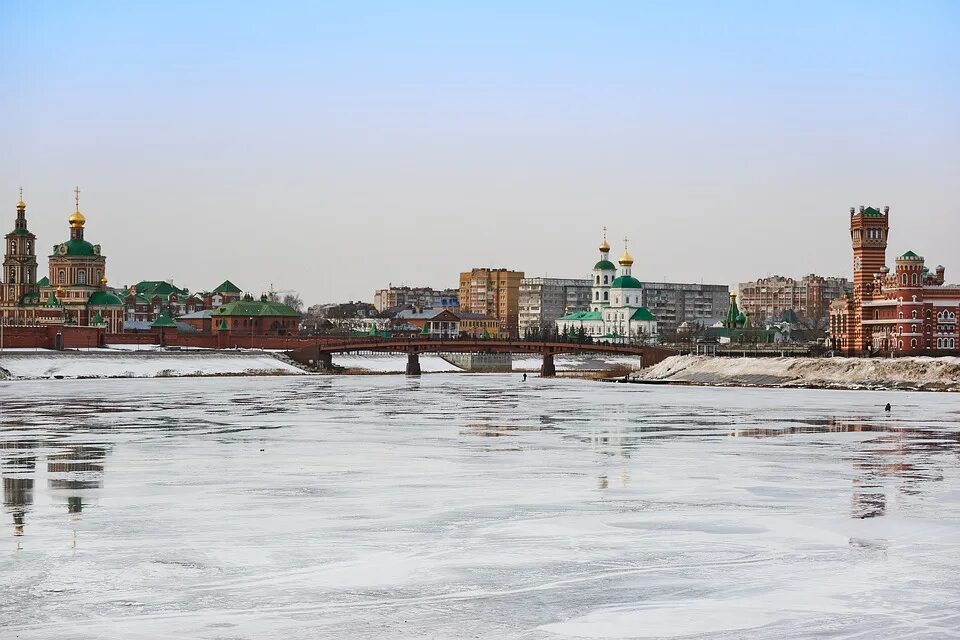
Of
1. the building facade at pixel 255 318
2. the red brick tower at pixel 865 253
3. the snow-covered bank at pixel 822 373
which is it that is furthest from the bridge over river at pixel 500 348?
the building facade at pixel 255 318

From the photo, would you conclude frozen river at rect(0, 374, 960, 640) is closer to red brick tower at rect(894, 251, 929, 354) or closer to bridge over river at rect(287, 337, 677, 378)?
red brick tower at rect(894, 251, 929, 354)

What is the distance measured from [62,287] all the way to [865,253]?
96.7 meters

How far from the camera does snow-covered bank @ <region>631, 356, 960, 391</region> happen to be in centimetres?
7806

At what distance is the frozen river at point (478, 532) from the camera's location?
15.7 m

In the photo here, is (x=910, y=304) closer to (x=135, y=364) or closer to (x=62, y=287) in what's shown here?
(x=135, y=364)

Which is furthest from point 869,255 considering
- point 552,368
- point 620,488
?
point 620,488

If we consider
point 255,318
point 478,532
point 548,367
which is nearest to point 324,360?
point 548,367

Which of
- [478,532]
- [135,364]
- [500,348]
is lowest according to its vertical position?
[478,532]

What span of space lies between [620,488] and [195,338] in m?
114

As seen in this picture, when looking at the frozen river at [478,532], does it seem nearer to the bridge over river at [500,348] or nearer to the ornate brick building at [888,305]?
the ornate brick building at [888,305]

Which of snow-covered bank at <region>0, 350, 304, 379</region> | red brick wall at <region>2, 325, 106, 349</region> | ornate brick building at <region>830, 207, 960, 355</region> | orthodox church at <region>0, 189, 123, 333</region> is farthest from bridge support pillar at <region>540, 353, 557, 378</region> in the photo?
orthodox church at <region>0, 189, 123, 333</region>

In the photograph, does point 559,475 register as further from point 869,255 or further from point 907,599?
point 869,255

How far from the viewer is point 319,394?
7425 centimetres

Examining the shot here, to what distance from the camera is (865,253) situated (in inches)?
3952
